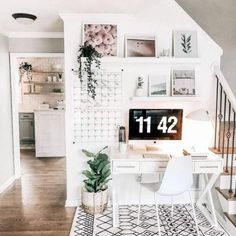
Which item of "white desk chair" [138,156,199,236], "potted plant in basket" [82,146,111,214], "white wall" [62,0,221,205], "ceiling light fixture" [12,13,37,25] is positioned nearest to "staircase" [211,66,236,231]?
"white wall" [62,0,221,205]

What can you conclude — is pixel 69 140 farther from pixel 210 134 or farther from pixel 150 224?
pixel 210 134

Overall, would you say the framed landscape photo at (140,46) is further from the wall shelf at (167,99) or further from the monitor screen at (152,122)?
the monitor screen at (152,122)

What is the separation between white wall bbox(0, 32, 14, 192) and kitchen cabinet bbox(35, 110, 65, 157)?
150 centimetres

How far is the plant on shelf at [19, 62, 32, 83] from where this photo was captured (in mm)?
6546

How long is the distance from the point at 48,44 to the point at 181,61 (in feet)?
6.89

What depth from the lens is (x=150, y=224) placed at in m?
3.16

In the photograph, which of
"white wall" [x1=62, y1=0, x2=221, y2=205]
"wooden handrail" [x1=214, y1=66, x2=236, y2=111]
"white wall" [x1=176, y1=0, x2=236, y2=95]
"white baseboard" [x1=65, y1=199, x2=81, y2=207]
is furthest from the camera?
"white wall" [x1=176, y1=0, x2=236, y2=95]

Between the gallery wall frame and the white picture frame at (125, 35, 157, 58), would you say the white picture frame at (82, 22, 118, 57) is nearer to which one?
the white picture frame at (125, 35, 157, 58)

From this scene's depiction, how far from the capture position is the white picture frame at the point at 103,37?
3395 mm

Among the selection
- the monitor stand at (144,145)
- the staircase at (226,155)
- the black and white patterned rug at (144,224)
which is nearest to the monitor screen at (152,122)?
the monitor stand at (144,145)

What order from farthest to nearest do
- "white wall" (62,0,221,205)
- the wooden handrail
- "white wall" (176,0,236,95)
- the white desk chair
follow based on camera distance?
"white wall" (176,0,236,95), "white wall" (62,0,221,205), the wooden handrail, the white desk chair

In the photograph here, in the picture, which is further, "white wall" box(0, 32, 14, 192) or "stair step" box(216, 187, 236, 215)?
"white wall" box(0, 32, 14, 192)

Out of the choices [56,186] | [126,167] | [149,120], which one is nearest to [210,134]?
[149,120]

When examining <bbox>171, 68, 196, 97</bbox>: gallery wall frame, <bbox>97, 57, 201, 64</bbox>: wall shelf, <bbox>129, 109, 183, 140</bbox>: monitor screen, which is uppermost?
<bbox>97, 57, 201, 64</bbox>: wall shelf
